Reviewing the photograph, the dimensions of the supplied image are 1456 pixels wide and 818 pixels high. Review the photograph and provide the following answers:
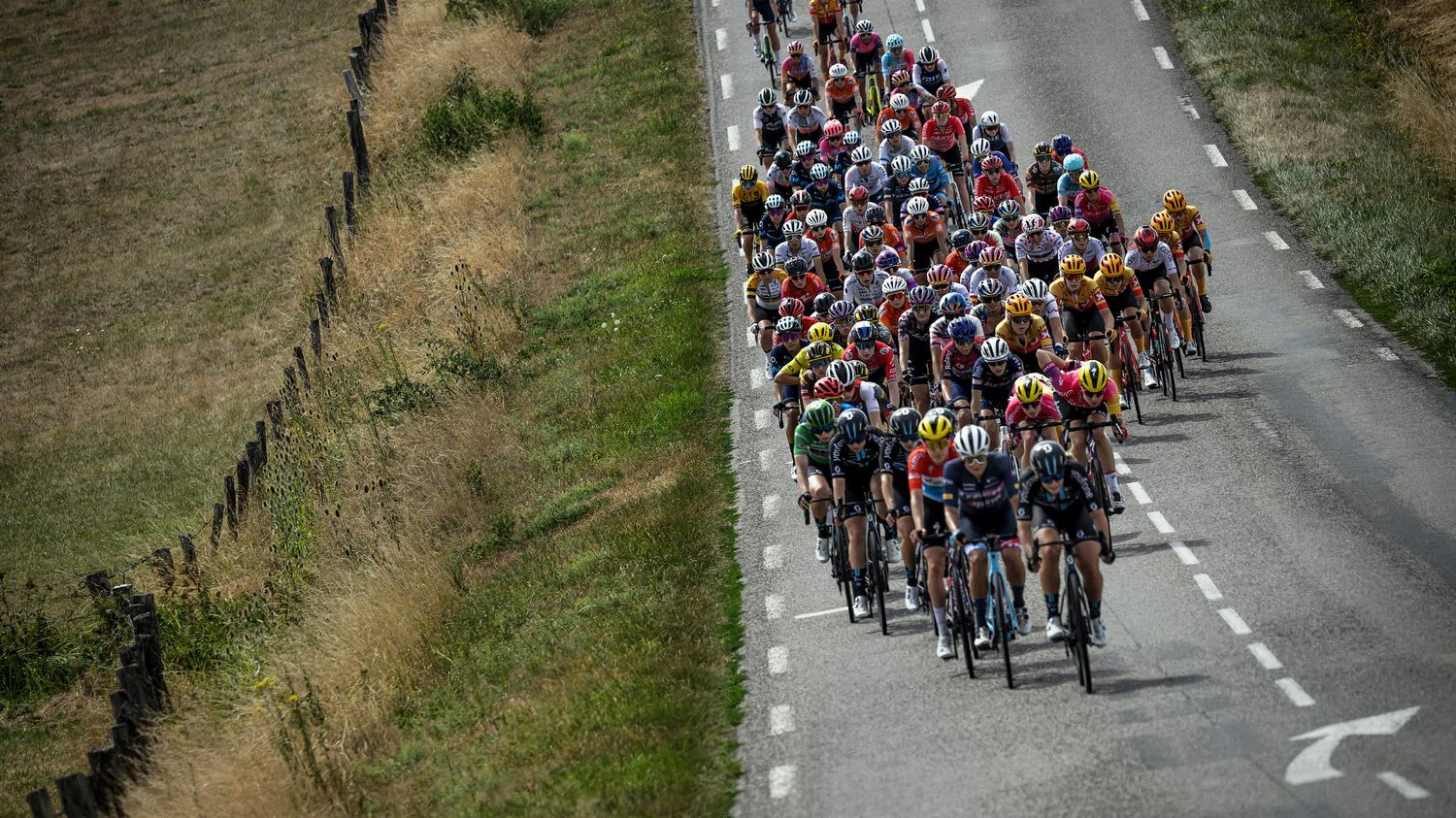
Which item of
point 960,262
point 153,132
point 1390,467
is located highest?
point 153,132

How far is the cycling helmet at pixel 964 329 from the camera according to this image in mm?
16703

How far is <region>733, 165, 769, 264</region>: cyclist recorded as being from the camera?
23938 mm

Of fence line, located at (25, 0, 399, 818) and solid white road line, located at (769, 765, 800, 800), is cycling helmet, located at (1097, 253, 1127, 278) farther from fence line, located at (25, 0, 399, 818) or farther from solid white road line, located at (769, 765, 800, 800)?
fence line, located at (25, 0, 399, 818)

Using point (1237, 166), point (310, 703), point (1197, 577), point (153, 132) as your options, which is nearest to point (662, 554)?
point (310, 703)

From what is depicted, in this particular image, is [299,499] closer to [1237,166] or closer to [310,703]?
[310,703]

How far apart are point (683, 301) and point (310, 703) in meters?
13.6

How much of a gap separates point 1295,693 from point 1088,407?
174 inches

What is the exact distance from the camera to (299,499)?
22.1 meters

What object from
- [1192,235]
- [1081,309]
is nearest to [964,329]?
[1081,309]

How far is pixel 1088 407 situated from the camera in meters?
15.7

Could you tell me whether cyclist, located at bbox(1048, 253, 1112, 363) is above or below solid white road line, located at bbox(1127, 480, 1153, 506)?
above

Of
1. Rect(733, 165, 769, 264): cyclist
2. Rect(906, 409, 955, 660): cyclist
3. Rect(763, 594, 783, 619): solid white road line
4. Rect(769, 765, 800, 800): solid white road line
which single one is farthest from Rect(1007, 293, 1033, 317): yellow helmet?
Rect(733, 165, 769, 264): cyclist

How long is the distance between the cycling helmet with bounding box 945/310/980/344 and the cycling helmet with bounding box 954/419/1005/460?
385 cm

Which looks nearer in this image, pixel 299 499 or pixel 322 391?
pixel 299 499
